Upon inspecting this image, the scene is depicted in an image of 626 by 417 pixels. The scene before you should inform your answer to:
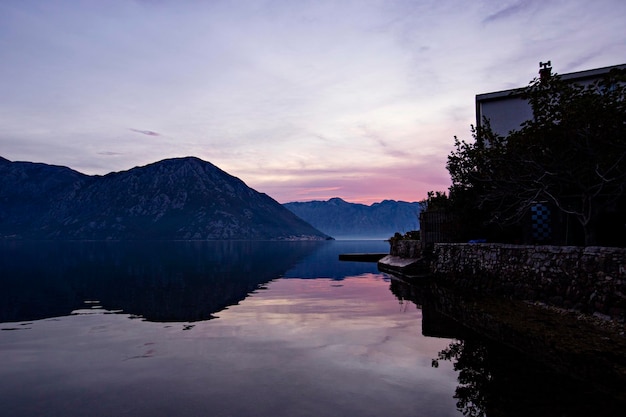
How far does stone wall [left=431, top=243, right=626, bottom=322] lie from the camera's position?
1438cm

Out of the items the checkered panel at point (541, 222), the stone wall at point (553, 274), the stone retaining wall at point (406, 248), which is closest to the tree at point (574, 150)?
the stone wall at point (553, 274)

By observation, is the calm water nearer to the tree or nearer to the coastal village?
the coastal village

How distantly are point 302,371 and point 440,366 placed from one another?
3.37 m

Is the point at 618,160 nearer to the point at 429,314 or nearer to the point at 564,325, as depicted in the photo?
the point at 564,325

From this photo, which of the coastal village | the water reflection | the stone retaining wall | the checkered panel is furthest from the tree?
the stone retaining wall

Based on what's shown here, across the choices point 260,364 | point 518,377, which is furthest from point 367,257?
point 518,377

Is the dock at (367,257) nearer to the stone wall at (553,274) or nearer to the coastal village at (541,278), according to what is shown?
the coastal village at (541,278)

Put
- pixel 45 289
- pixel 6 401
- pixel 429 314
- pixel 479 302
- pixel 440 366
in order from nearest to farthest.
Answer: pixel 6 401 < pixel 440 366 < pixel 429 314 < pixel 479 302 < pixel 45 289

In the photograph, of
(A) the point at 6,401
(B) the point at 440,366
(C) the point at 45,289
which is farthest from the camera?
(C) the point at 45,289

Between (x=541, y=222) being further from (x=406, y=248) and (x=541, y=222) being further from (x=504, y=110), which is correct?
(x=406, y=248)

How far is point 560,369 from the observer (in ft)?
33.8

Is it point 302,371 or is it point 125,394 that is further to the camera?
point 302,371

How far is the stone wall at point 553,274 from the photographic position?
14.4m

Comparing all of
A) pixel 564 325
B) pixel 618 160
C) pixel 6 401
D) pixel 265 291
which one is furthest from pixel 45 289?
pixel 618 160
